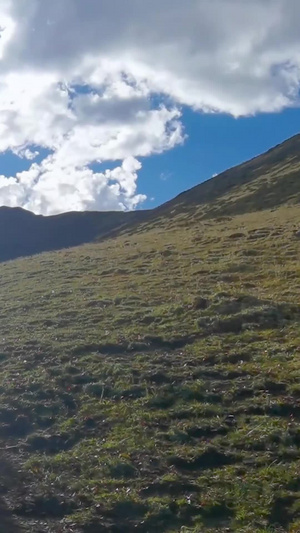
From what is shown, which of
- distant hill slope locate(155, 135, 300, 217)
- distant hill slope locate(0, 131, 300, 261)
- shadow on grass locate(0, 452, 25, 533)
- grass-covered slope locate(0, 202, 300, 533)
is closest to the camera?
shadow on grass locate(0, 452, 25, 533)

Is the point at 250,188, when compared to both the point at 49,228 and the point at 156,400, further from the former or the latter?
the point at 156,400

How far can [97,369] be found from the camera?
1894cm

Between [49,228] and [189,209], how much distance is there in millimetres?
41483

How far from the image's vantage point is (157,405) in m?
16.0

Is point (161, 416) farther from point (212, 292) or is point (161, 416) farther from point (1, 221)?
point (1, 221)

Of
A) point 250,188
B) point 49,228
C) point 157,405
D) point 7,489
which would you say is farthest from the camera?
point 49,228

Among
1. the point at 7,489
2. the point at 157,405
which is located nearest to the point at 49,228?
the point at 157,405

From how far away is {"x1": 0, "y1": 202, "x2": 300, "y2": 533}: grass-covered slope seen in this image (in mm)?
11867

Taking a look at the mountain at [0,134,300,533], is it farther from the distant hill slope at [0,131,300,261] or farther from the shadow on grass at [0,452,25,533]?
the distant hill slope at [0,131,300,261]

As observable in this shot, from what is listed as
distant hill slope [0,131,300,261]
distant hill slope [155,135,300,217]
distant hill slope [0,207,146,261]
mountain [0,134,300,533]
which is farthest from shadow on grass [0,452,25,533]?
distant hill slope [0,207,146,261]

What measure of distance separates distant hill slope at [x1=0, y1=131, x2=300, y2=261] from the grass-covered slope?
40095 mm

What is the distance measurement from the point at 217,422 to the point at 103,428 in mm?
2451

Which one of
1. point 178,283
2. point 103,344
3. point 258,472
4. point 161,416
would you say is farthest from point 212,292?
point 258,472

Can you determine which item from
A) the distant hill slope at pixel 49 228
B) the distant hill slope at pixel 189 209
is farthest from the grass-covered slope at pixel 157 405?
the distant hill slope at pixel 49 228
